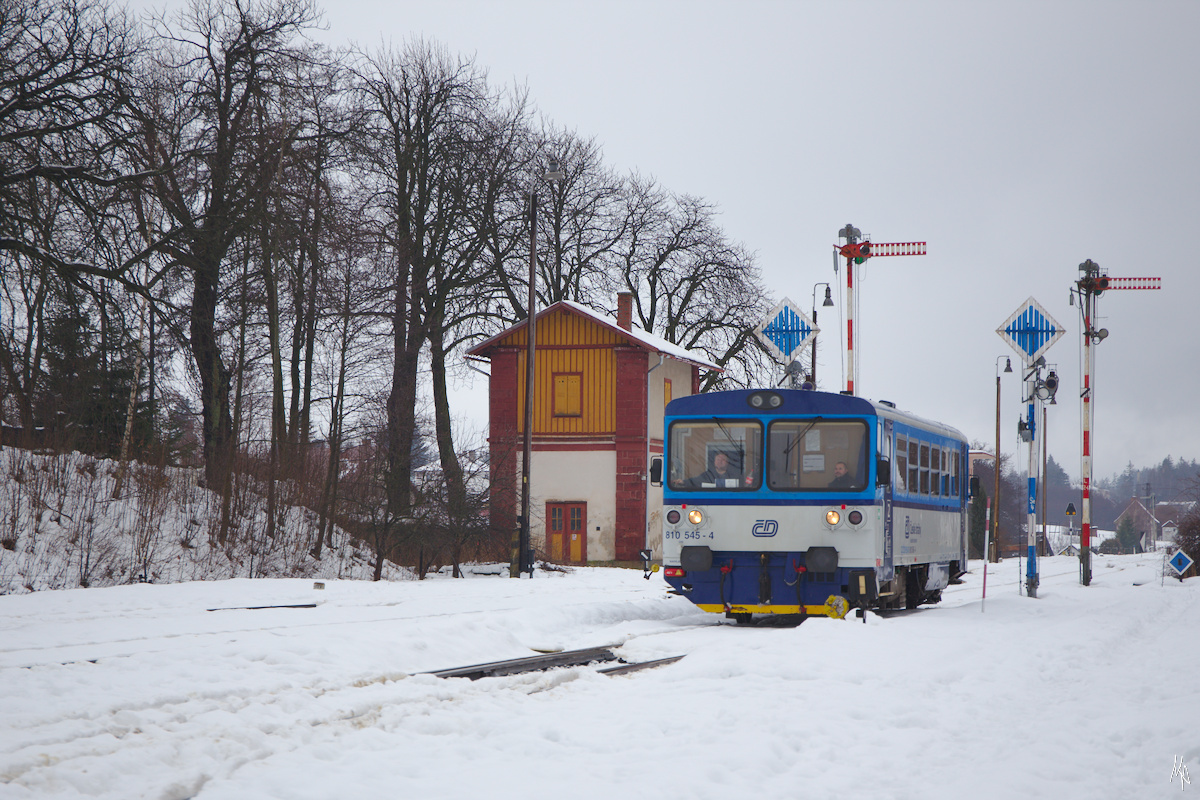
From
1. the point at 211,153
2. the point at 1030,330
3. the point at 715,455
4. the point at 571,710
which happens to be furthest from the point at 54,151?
the point at 1030,330

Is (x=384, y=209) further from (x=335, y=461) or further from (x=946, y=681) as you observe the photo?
(x=946, y=681)

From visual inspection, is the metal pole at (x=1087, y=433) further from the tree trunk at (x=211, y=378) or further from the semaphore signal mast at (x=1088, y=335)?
the tree trunk at (x=211, y=378)

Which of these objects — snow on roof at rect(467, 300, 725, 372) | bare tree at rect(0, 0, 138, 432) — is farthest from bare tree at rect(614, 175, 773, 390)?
bare tree at rect(0, 0, 138, 432)

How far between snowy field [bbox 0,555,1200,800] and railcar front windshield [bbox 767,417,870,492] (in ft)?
5.90

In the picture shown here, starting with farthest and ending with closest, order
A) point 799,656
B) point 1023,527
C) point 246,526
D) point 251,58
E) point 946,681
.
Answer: point 1023,527, point 251,58, point 246,526, point 799,656, point 946,681

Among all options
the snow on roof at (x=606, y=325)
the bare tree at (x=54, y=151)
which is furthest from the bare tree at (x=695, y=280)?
the bare tree at (x=54, y=151)

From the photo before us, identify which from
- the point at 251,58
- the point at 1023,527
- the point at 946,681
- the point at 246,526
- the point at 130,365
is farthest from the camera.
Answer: the point at 1023,527

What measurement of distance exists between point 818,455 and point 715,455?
4.33 feet

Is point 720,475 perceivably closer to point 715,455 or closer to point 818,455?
point 715,455

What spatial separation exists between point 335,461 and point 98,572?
7066mm

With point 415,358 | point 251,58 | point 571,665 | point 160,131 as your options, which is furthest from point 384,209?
point 571,665

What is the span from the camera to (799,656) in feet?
33.1

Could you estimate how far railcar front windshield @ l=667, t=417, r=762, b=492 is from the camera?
14.3 meters

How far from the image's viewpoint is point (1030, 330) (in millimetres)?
21000
